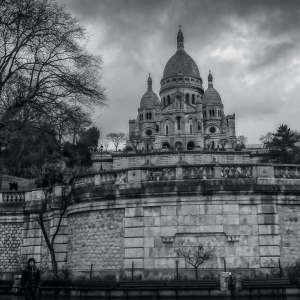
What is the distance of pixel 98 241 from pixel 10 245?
5771 millimetres

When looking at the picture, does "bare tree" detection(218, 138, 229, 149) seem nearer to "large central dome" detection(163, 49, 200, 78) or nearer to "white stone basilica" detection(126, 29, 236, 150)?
"white stone basilica" detection(126, 29, 236, 150)

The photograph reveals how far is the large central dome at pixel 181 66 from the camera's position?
545ft

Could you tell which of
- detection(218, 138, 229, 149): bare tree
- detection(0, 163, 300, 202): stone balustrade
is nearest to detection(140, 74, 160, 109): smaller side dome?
detection(218, 138, 229, 149): bare tree

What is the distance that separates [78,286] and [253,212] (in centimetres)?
741

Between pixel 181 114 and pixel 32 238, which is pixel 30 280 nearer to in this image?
pixel 32 238

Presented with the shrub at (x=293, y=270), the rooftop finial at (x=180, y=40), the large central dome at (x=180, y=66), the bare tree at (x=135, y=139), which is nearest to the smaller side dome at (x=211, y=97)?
the large central dome at (x=180, y=66)

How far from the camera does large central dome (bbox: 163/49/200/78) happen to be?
16612cm

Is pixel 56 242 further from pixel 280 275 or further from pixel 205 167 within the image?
pixel 280 275

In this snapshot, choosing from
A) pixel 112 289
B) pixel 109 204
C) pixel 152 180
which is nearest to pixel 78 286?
pixel 112 289

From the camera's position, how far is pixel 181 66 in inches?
6540

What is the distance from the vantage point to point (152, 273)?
69.8 feet

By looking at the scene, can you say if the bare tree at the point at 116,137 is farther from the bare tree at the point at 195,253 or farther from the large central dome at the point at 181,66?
the bare tree at the point at 195,253

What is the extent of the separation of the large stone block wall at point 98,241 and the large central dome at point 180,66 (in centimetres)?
14515

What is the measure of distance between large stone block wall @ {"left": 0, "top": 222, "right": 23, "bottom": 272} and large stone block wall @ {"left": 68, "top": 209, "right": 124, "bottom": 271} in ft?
12.0
